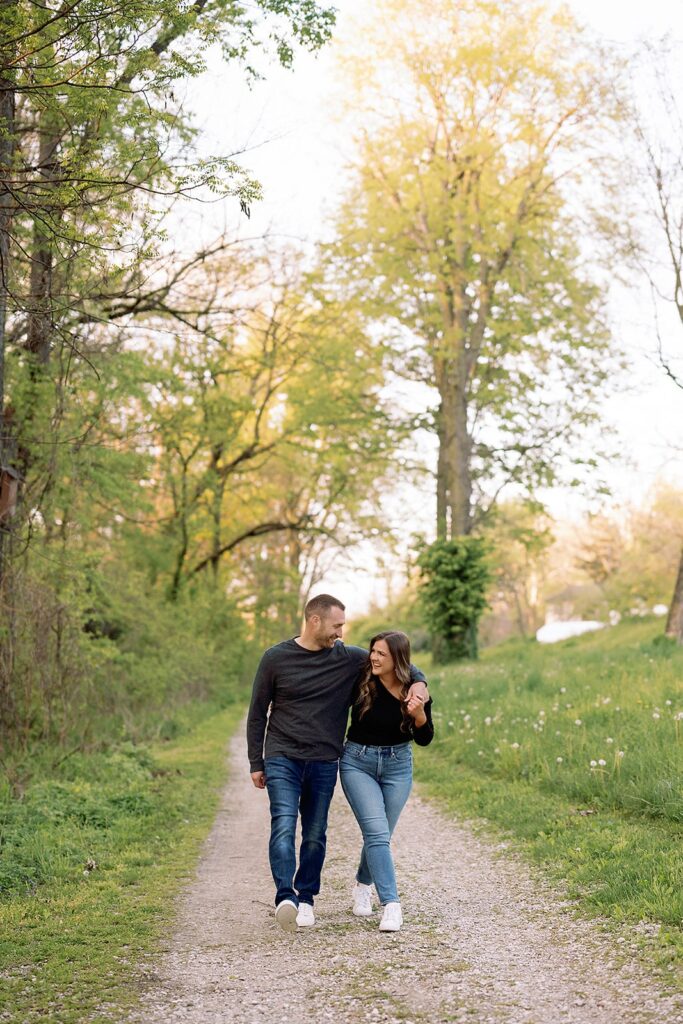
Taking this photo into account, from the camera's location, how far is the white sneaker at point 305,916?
5656 mm

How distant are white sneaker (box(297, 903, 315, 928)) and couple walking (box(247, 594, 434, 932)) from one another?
0.03ft

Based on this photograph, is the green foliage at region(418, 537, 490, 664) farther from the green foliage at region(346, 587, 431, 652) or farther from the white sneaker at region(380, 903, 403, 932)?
the white sneaker at region(380, 903, 403, 932)

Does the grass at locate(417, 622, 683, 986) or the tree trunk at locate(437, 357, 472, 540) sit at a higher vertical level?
the tree trunk at locate(437, 357, 472, 540)

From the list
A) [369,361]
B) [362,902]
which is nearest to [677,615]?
[369,361]

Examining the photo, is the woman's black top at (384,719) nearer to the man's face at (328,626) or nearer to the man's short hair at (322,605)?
the man's face at (328,626)

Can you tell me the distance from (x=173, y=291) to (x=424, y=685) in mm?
12204

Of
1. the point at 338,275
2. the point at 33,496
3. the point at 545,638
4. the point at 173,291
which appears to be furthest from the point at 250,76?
the point at 545,638

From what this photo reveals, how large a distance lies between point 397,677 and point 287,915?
1.48 m

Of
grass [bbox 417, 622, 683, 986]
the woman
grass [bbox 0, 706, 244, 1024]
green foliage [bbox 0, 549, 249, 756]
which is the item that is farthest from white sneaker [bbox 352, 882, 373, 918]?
green foliage [bbox 0, 549, 249, 756]

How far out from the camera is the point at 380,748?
5.85m

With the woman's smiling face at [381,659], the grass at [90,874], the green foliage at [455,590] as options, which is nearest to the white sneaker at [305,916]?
the grass at [90,874]

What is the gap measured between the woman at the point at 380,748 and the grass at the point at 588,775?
127 cm

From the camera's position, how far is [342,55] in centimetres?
2405

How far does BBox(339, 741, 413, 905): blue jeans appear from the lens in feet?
18.7
